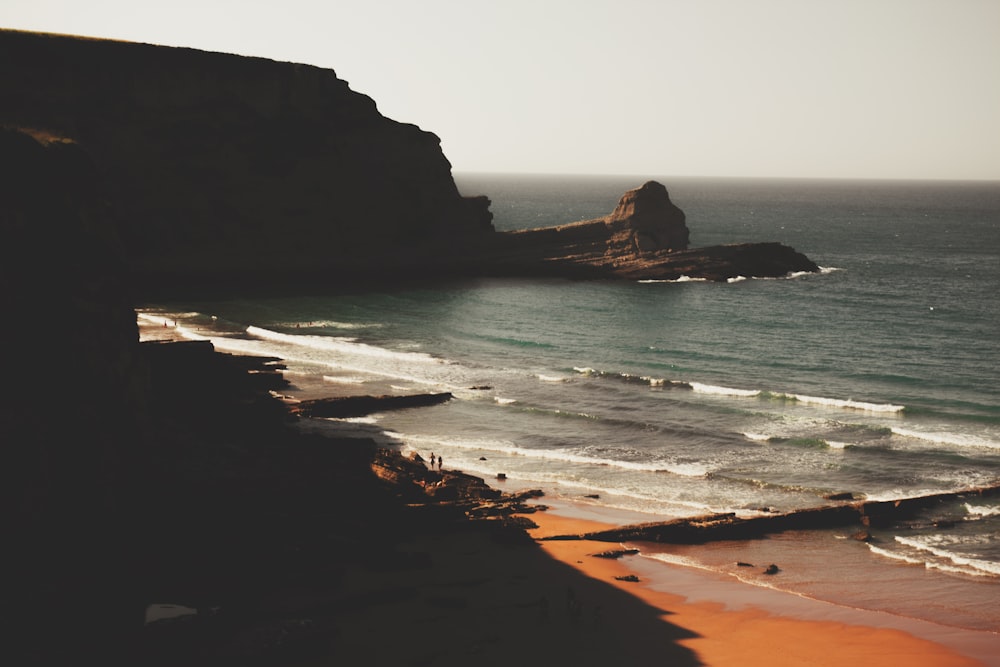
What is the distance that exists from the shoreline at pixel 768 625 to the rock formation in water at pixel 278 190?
55947 millimetres

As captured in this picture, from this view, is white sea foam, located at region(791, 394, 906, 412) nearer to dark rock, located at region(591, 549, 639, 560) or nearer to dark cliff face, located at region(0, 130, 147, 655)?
dark rock, located at region(591, 549, 639, 560)

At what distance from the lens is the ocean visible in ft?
90.5

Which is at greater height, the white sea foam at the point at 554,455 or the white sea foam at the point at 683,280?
the white sea foam at the point at 683,280

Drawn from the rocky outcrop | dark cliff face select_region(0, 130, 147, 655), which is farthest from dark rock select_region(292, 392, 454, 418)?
the rocky outcrop

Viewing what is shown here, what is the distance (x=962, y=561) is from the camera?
1041 inches

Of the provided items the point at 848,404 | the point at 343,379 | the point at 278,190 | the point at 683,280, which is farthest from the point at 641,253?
the point at 343,379

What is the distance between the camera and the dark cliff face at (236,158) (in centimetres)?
7362

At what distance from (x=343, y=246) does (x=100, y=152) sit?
70.1 feet

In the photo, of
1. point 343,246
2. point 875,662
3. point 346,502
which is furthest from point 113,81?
point 875,662

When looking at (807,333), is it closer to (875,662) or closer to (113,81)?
(875,662)

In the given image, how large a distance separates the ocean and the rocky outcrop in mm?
2671

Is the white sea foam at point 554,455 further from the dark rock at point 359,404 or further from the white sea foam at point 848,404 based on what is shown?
the white sea foam at point 848,404

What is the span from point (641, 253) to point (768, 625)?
65058 mm

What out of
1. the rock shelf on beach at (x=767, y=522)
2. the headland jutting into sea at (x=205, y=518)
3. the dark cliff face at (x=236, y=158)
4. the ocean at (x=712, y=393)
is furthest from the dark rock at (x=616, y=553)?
the dark cliff face at (x=236, y=158)
